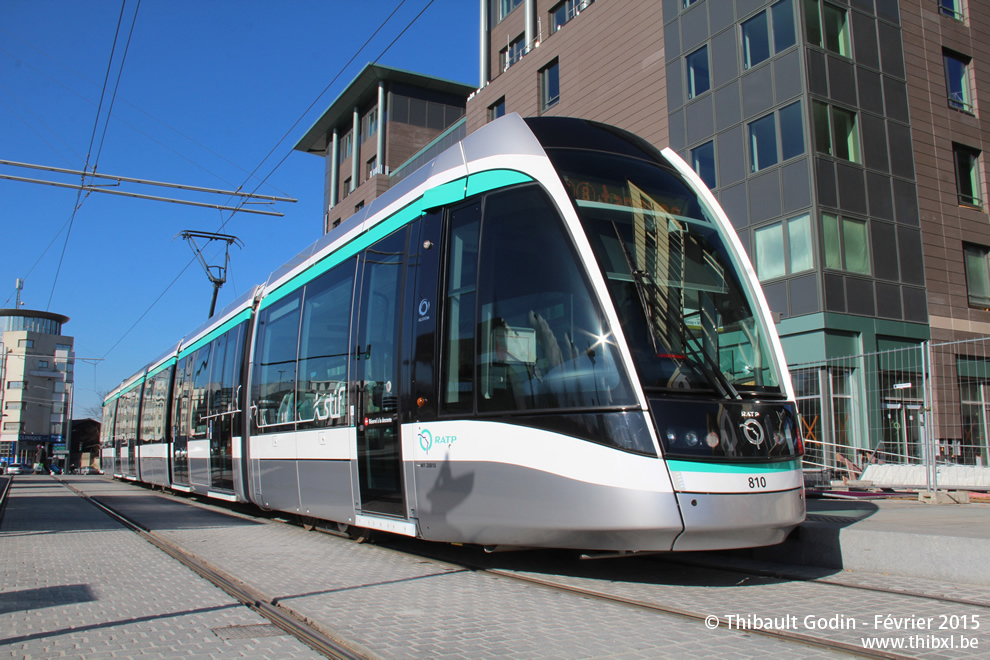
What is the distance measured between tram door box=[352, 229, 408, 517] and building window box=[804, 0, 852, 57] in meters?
16.3

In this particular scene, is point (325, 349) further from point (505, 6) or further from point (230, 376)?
point (505, 6)

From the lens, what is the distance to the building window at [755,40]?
20.4 meters

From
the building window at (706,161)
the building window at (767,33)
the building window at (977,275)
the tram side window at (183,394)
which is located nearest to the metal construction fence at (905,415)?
the building window at (706,161)

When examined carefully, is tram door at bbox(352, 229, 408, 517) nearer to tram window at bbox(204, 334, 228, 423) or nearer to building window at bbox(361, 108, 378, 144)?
tram window at bbox(204, 334, 228, 423)

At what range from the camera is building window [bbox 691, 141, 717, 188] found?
2184cm

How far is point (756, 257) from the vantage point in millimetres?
20438

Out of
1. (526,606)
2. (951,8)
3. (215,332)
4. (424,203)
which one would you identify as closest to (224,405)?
(215,332)

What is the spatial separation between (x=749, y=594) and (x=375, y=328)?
4.13m

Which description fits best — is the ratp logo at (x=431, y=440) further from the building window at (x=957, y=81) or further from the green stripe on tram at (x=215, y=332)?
the building window at (x=957, y=81)

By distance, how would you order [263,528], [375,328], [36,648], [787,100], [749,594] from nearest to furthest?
[36,648]
[749,594]
[375,328]
[263,528]
[787,100]

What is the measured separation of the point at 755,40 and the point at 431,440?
18.1m

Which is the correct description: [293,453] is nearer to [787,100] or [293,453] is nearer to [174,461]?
[174,461]

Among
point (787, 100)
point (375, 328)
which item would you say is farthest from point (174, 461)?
point (787, 100)

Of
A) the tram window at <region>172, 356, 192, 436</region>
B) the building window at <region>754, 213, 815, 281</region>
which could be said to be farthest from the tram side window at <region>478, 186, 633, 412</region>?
the building window at <region>754, 213, 815, 281</region>
